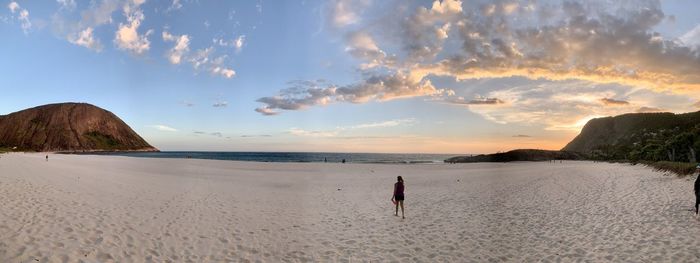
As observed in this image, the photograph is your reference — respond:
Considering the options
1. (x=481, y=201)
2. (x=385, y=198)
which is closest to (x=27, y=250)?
(x=385, y=198)

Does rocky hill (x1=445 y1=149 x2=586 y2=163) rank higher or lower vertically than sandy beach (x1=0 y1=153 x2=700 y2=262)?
higher

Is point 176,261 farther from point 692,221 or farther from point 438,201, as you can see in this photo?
point 692,221

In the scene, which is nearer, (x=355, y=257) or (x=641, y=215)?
(x=355, y=257)

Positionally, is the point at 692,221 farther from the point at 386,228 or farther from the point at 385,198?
the point at 385,198

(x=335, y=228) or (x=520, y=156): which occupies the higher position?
(x=520, y=156)

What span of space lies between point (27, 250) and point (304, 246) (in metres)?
7.01

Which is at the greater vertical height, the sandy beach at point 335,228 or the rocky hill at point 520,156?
the rocky hill at point 520,156

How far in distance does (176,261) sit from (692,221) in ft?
57.4

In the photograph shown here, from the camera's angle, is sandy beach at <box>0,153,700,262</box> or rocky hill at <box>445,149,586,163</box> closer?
sandy beach at <box>0,153,700,262</box>

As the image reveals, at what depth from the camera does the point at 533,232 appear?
12.6 m

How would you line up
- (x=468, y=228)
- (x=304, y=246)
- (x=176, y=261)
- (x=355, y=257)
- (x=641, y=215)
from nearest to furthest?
1. (x=176, y=261)
2. (x=355, y=257)
3. (x=304, y=246)
4. (x=468, y=228)
5. (x=641, y=215)

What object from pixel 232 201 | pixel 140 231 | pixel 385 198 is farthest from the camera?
pixel 385 198

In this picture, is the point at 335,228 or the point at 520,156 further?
the point at 520,156

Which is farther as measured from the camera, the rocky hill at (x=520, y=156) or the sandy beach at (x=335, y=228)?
the rocky hill at (x=520, y=156)
